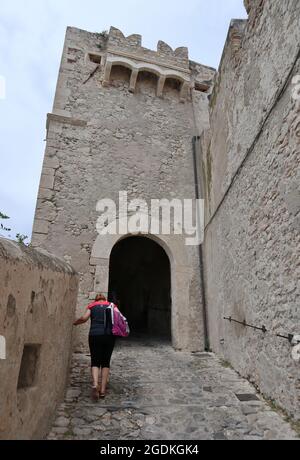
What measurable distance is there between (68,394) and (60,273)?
1356 millimetres

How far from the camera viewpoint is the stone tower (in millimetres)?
5379

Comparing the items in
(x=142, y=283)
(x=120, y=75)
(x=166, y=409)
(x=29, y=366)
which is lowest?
(x=166, y=409)

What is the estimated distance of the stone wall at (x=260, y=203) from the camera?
8.89ft

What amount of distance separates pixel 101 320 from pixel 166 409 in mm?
1121

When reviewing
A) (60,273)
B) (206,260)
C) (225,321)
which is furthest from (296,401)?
(206,260)

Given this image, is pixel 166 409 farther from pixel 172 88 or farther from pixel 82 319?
pixel 172 88

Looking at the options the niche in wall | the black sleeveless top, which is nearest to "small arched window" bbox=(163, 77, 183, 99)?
the black sleeveless top

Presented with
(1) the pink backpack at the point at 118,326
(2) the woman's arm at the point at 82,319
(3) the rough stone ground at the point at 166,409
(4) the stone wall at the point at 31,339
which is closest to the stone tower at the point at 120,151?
(3) the rough stone ground at the point at 166,409

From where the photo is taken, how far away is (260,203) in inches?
133

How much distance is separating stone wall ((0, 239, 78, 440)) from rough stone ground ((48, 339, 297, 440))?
336 millimetres

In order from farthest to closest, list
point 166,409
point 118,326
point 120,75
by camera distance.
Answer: point 120,75 < point 118,326 < point 166,409

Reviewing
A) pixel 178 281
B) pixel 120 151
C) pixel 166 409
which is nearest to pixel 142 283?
pixel 178 281

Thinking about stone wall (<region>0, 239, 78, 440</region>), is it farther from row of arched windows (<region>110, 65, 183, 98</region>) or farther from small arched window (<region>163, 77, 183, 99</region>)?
small arched window (<region>163, 77, 183, 99</region>)

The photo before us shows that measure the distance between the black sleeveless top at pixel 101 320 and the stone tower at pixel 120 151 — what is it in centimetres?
179
